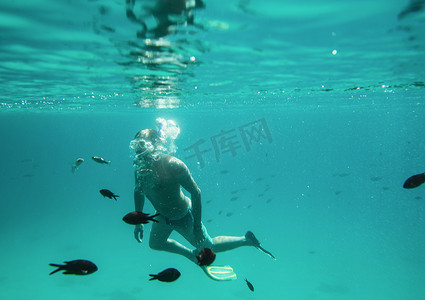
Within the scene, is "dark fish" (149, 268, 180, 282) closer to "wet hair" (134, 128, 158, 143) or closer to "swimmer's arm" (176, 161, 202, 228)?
"swimmer's arm" (176, 161, 202, 228)

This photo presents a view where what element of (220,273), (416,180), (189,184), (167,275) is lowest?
(220,273)

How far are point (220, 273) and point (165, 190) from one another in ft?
12.7

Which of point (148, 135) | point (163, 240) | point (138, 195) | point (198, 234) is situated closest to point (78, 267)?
point (148, 135)

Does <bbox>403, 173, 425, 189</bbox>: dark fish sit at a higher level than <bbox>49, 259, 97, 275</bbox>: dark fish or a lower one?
higher

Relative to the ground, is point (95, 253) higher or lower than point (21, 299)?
lower

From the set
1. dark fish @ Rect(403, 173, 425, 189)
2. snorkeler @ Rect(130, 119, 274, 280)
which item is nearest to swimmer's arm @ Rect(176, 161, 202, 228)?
snorkeler @ Rect(130, 119, 274, 280)

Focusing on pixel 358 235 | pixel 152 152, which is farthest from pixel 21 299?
pixel 358 235

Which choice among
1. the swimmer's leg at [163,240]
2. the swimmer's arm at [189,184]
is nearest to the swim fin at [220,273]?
the swimmer's leg at [163,240]

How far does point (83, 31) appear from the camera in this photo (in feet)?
25.4

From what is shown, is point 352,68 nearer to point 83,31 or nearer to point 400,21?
point 400,21

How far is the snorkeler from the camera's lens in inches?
238

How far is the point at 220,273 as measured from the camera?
838cm

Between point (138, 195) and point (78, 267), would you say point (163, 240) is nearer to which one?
point (138, 195)

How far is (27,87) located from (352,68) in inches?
725
